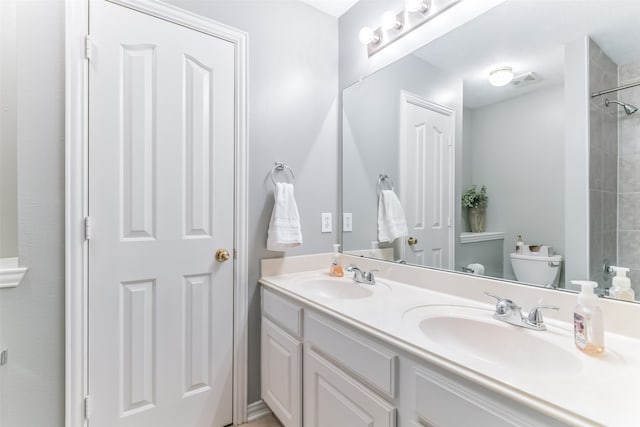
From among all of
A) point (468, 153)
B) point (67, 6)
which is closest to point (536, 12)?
point (468, 153)

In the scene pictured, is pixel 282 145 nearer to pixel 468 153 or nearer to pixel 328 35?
pixel 328 35

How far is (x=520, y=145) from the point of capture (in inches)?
45.0

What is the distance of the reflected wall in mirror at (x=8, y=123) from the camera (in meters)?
1.13

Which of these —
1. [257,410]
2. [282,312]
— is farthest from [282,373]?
[257,410]

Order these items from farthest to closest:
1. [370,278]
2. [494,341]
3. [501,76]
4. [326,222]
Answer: [326,222]
[370,278]
[501,76]
[494,341]

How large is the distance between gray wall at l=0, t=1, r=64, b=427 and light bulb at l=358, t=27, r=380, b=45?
4.58ft

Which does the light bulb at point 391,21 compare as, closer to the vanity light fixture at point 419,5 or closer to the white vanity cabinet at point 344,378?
the vanity light fixture at point 419,5

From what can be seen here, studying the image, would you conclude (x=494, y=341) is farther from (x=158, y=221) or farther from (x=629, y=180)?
(x=158, y=221)

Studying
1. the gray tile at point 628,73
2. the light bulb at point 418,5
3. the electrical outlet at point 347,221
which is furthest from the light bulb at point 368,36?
the gray tile at point 628,73

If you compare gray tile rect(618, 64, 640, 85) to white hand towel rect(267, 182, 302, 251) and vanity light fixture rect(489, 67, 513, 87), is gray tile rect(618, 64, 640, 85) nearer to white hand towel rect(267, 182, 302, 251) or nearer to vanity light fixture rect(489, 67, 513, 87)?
vanity light fixture rect(489, 67, 513, 87)

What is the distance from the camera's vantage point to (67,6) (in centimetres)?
119

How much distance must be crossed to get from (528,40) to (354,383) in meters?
1.40

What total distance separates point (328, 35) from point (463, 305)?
1787mm

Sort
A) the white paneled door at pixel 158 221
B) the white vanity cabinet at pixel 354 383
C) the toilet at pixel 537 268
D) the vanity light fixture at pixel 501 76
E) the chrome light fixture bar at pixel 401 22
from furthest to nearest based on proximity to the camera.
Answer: the chrome light fixture bar at pixel 401 22 → the white paneled door at pixel 158 221 → the vanity light fixture at pixel 501 76 → the toilet at pixel 537 268 → the white vanity cabinet at pixel 354 383
